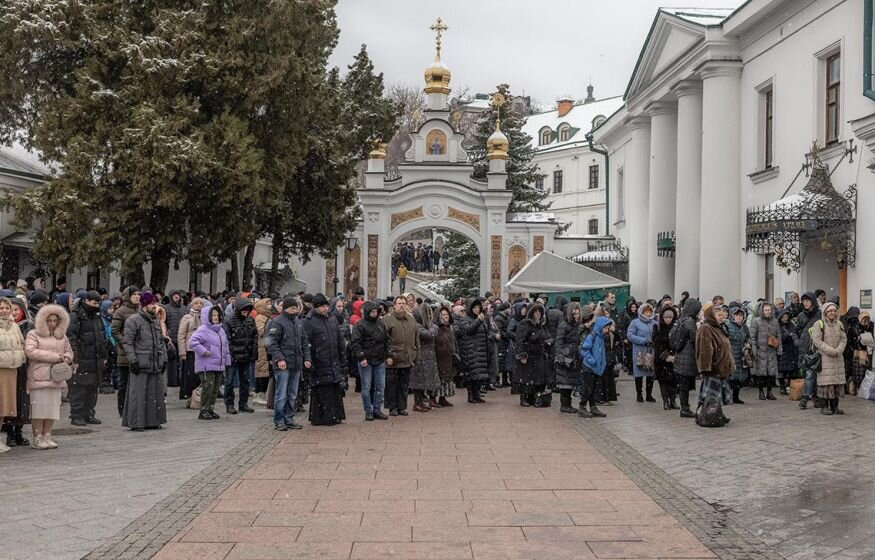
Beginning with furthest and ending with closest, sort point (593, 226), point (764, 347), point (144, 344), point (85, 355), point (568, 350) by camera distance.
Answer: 1. point (593, 226)
2. point (764, 347)
3. point (568, 350)
4. point (85, 355)
5. point (144, 344)

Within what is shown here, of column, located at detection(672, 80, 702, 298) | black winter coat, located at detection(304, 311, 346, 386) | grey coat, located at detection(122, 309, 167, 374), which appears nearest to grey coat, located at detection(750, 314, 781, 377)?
black winter coat, located at detection(304, 311, 346, 386)

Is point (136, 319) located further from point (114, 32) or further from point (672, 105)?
point (672, 105)

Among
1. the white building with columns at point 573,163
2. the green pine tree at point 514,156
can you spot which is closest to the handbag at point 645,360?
the green pine tree at point 514,156

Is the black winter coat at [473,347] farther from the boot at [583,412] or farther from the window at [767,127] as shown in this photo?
the window at [767,127]

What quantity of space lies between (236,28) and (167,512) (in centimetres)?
1745

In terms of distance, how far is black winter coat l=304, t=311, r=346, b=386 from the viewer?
13.9m

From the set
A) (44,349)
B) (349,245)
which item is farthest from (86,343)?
(349,245)

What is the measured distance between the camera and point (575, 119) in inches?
3132

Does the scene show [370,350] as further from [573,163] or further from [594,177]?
[573,163]

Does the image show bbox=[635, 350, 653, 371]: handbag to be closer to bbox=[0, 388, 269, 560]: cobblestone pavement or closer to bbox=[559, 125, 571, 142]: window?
bbox=[0, 388, 269, 560]: cobblestone pavement

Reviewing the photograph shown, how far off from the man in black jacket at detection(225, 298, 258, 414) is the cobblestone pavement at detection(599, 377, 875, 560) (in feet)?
17.4

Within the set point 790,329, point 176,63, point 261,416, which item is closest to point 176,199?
point 176,63

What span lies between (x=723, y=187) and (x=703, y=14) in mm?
5727

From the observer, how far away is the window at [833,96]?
67.9 ft
